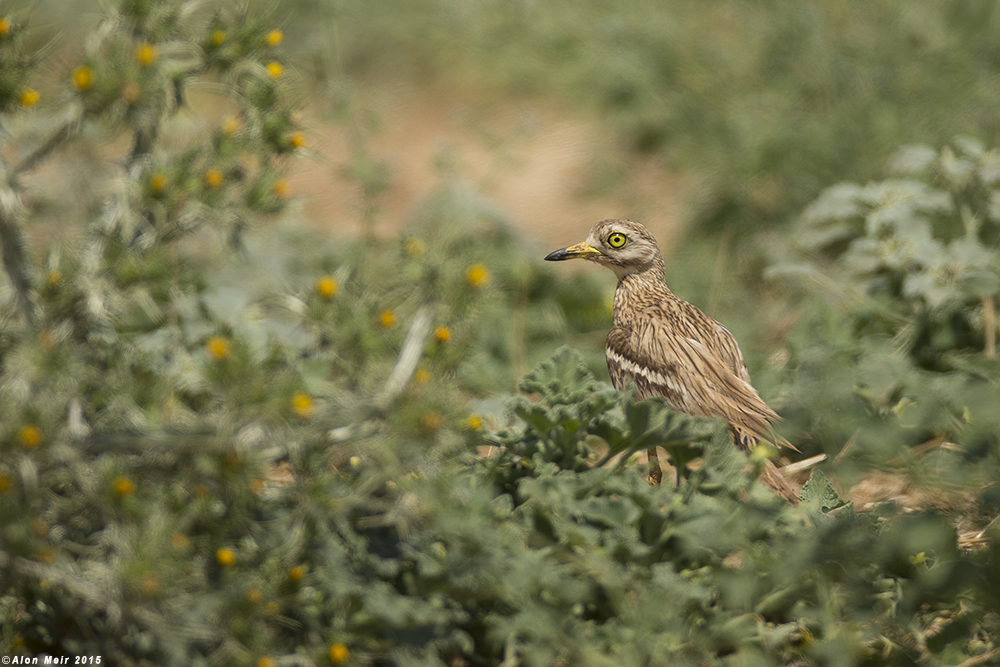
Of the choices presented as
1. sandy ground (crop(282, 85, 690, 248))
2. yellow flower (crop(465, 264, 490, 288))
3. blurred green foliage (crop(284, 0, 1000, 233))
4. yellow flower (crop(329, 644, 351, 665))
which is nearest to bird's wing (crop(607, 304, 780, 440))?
yellow flower (crop(465, 264, 490, 288))

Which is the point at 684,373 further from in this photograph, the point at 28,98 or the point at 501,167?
the point at 501,167

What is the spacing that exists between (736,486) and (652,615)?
505mm

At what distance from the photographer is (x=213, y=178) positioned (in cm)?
264

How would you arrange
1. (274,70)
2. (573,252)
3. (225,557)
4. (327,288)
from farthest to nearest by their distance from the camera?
(573,252)
(274,70)
(327,288)
(225,557)

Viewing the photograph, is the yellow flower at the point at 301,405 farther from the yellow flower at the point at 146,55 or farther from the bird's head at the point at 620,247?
the bird's head at the point at 620,247

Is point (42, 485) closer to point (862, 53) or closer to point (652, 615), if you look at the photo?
point (652, 615)

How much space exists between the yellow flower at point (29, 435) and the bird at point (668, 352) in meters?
1.85

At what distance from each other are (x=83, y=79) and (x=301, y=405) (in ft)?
3.58

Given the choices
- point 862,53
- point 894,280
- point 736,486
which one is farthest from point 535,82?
point 736,486

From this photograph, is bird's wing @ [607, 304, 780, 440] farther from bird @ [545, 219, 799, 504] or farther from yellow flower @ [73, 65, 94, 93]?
yellow flower @ [73, 65, 94, 93]

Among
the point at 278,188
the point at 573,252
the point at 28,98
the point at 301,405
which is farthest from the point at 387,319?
the point at 573,252

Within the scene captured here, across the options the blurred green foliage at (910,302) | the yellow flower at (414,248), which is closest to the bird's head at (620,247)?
the blurred green foliage at (910,302)

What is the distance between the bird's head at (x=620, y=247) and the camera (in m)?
4.01

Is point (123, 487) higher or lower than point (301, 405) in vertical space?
lower
